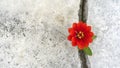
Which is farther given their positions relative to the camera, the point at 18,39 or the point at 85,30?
the point at 18,39

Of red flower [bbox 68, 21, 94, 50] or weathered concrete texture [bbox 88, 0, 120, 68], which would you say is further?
weathered concrete texture [bbox 88, 0, 120, 68]

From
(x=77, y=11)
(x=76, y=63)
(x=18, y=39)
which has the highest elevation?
A: (x=77, y=11)

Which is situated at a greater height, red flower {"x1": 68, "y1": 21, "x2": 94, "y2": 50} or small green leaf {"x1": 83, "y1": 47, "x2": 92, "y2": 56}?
red flower {"x1": 68, "y1": 21, "x2": 94, "y2": 50}

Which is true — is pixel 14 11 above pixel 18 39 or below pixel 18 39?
above

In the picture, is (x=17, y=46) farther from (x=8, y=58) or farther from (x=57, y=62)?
(x=57, y=62)

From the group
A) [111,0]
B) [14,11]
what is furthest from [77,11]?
[14,11]
